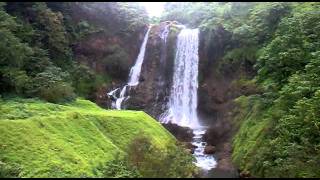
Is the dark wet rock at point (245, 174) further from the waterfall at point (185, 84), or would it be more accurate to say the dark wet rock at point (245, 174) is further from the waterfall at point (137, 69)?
the waterfall at point (137, 69)

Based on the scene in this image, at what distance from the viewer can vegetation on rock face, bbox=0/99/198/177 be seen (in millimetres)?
19109

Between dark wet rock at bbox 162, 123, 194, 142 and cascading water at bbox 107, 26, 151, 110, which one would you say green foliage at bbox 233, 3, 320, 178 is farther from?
cascading water at bbox 107, 26, 151, 110

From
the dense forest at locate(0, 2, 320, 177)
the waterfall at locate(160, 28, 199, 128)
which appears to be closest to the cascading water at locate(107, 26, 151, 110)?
the dense forest at locate(0, 2, 320, 177)

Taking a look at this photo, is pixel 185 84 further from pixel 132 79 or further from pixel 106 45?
pixel 106 45

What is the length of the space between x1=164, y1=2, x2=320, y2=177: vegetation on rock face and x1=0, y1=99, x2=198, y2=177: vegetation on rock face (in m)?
4.95

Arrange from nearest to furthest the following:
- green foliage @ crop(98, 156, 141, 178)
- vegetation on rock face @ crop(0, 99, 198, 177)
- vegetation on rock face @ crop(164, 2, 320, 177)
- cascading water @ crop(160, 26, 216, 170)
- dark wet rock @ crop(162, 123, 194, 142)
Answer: green foliage @ crop(98, 156, 141, 178) < vegetation on rock face @ crop(0, 99, 198, 177) < vegetation on rock face @ crop(164, 2, 320, 177) < dark wet rock @ crop(162, 123, 194, 142) < cascading water @ crop(160, 26, 216, 170)

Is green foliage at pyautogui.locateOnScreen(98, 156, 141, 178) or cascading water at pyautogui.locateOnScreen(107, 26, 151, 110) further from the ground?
cascading water at pyautogui.locateOnScreen(107, 26, 151, 110)

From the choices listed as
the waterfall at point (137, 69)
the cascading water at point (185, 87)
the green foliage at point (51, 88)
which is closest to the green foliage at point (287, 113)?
the cascading water at point (185, 87)

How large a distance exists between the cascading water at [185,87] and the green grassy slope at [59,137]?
10375 millimetres

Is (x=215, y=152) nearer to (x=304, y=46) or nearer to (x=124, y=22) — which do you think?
(x=304, y=46)

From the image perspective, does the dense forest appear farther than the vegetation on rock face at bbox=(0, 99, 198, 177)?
Yes

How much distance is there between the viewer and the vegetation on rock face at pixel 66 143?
19109 millimetres

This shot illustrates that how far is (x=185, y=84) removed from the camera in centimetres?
4303

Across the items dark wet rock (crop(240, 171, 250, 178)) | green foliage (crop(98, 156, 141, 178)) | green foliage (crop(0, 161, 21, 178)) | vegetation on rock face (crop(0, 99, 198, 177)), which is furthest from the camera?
dark wet rock (crop(240, 171, 250, 178))
